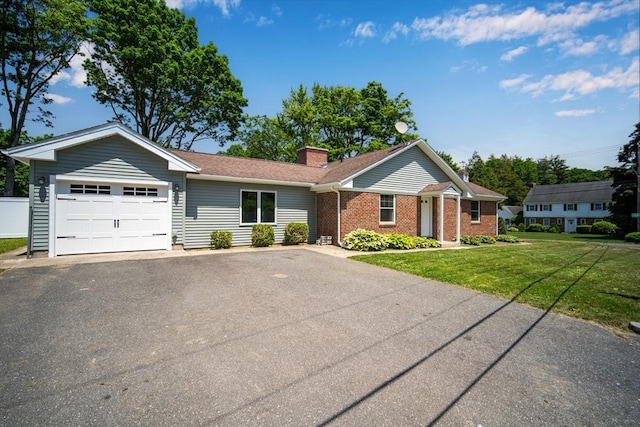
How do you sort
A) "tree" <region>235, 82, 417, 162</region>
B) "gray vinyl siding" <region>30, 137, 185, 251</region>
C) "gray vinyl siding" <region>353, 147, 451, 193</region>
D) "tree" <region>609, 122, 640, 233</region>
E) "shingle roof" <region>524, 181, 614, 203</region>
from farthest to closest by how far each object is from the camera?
"shingle roof" <region>524, 181, 614, 203</region> → "tree" <region>235, 82, 417, 162</region> → "tree" <region>609, 122, 640, 233</region> → "gray vinyl siding" <region>353, 147, 451, 193</region> → "gray vinyl siding" <region>30, 137, 185, 251</region>

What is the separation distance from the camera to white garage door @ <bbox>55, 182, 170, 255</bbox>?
10297mm

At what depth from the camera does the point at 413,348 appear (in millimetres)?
3920

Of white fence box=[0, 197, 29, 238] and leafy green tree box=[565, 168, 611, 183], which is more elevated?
leafy green tree box=[565, 168, 611, 183]

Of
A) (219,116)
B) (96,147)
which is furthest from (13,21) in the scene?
(96,147)

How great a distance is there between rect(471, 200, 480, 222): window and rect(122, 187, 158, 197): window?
18.6 m

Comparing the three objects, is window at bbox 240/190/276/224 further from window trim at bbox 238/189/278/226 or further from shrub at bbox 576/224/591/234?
shrub at bbox 576/224/591/234

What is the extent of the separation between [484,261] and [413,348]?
27.7ft

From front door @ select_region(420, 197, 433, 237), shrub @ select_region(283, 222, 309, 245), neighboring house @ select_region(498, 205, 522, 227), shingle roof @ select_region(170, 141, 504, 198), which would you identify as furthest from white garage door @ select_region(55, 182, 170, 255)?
neighboring house @ select_region(498, 205, 522, 227)

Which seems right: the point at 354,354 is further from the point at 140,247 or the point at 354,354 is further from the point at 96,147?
the point at 96,147

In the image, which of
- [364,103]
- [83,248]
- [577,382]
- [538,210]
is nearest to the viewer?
[577,382]

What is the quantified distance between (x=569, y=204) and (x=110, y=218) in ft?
195

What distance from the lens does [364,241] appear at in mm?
13555

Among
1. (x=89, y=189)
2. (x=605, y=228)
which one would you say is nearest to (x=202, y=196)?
(x=89, y=189)

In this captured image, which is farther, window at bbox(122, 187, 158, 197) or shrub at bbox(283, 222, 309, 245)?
shrub at bbox(283, 222, 309, 245)
